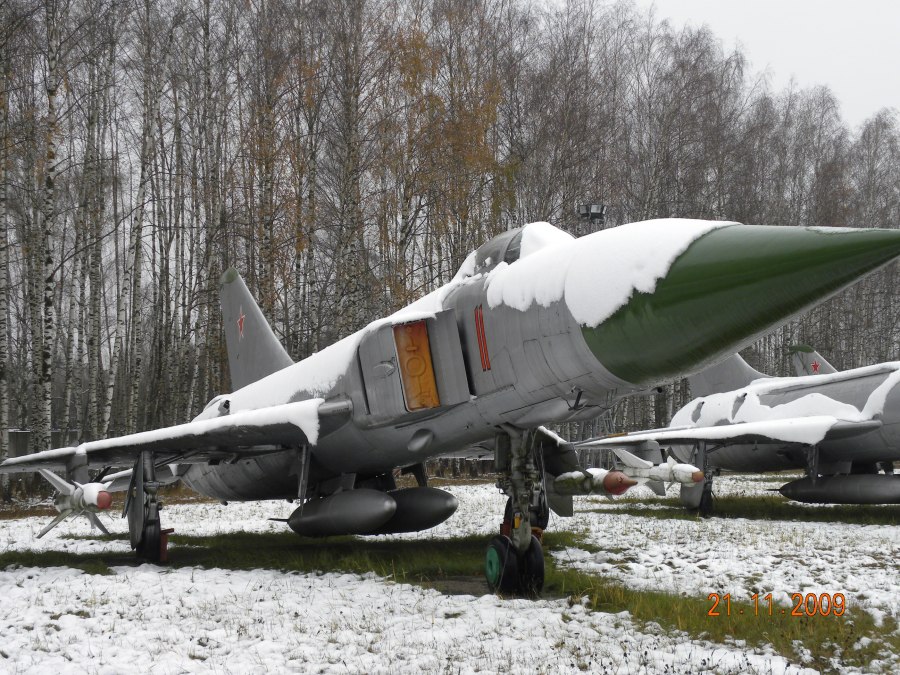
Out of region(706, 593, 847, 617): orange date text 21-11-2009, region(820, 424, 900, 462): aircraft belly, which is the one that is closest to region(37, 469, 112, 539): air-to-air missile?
region(706, 593, 847, 617): orange date text 21-11-2009

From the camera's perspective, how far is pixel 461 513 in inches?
578

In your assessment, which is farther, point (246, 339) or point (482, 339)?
point (246, 339)

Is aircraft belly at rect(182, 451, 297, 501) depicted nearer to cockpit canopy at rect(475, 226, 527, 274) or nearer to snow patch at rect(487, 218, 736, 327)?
cockpit canopy at rect(475, 226, 527, 274)

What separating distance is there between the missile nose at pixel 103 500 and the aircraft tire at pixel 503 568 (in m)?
4.25

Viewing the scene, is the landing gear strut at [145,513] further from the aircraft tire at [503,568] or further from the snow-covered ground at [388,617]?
the aircraft tire at [503,568]

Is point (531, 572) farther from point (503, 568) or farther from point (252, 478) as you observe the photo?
point (252, 478)

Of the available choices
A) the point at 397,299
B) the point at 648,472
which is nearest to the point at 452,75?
the point at 397,299

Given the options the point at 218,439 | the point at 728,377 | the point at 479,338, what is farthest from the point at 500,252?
the point at 728,377

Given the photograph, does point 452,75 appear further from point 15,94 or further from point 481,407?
point 481,407

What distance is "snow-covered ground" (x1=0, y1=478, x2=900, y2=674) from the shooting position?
4828mm

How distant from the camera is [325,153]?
26266 millimetres

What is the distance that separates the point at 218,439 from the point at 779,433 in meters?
8.94

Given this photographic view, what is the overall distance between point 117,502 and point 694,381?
13.0m

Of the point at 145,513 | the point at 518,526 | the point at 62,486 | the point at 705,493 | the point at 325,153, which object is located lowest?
the point at 705,493
